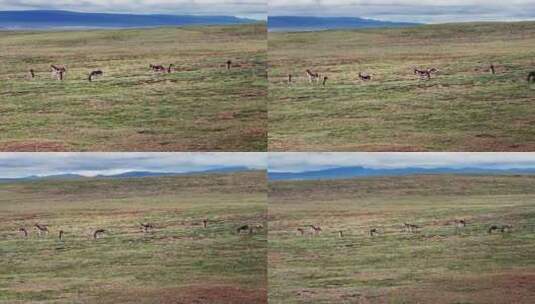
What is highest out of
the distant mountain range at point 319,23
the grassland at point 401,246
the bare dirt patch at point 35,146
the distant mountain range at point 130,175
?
the distant mountain range at point 319,23

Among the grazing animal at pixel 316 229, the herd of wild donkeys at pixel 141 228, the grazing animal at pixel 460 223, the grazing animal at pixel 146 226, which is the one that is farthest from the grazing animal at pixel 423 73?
the grazing animal at pixel 146 226

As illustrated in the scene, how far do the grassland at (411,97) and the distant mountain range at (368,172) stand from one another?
15 centimetres

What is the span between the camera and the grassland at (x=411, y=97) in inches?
299

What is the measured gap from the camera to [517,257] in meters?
7.74

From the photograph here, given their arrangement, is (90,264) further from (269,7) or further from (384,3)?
(384,3)

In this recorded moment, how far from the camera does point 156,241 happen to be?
773 cm

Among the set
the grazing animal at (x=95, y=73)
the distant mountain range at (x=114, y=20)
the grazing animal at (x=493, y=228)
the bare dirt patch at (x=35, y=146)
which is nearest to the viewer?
the bare dirt patch at (x=35, y=146)

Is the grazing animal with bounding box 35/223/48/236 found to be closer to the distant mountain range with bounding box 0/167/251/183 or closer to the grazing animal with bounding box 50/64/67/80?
the distant mountain range with bounding box 0/167/251/183

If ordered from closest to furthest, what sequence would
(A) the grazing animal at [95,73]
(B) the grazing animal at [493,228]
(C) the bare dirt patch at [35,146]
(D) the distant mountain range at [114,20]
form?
(C) the bare dirt patch at [35,146] → (A) the grazing animal at [95,73] → (D) the distant mountain range at [114,20] → (B) the grazing animal at [493,228]

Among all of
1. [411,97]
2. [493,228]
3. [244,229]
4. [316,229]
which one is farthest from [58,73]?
[493,228]

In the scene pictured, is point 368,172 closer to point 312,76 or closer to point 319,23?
point 312,76

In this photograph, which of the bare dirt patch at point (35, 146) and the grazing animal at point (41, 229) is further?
the grazing animal at point (41, 229)

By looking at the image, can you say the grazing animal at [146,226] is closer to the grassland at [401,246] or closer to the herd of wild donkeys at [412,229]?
the grassland at [401,246]

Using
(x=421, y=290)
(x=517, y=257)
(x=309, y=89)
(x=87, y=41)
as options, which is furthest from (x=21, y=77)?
(x=517, y=257)
